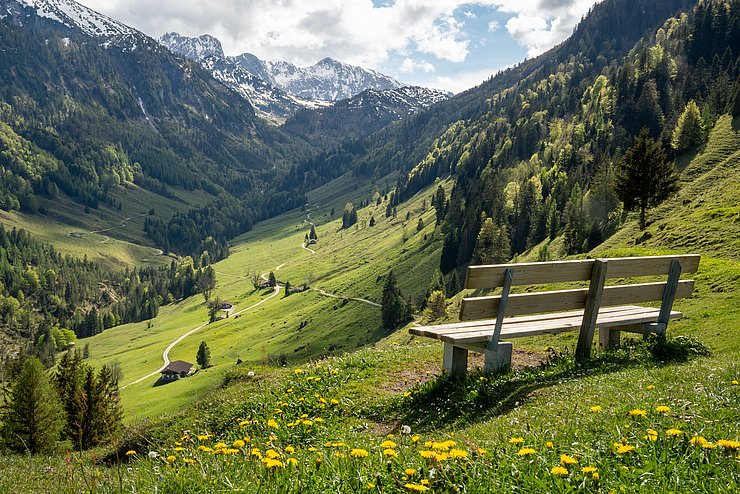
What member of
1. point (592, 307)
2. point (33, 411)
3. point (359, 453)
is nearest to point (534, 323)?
point (592, 307)

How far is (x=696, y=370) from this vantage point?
11680 mm

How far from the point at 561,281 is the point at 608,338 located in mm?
5209

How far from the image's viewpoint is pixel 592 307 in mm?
13719

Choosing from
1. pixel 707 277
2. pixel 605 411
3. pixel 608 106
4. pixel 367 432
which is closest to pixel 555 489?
pixel 605 411

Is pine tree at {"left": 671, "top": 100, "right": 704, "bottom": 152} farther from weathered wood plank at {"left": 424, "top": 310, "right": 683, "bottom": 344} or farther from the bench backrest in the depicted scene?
the bench backrest

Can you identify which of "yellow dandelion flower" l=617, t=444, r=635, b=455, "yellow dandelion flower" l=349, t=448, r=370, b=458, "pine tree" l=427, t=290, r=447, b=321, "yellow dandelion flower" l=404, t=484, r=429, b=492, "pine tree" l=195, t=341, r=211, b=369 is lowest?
"pine tree" l=195, t=341, r=211, b=369

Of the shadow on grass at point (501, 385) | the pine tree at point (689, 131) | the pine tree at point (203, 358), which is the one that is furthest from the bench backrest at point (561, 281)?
the pine tree at point (203, 358)

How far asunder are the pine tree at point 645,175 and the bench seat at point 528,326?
52.4 meters

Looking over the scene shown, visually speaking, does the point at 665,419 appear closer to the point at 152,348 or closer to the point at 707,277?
the point at 707,277

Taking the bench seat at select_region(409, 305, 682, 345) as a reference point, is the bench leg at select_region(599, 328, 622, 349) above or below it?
below

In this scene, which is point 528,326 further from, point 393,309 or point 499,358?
point 393,309

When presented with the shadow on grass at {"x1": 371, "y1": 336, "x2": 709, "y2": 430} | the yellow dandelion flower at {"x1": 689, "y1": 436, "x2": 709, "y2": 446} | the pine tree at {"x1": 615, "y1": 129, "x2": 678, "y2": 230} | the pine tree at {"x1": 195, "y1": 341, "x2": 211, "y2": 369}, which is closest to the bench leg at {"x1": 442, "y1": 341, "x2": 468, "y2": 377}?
the shadow on grass at {"x1": 371, "y1": 336, "x2": 709, "y2": 430}

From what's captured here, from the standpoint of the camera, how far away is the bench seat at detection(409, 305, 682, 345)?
13242 mm

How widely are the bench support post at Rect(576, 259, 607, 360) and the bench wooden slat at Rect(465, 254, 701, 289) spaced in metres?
0.19
